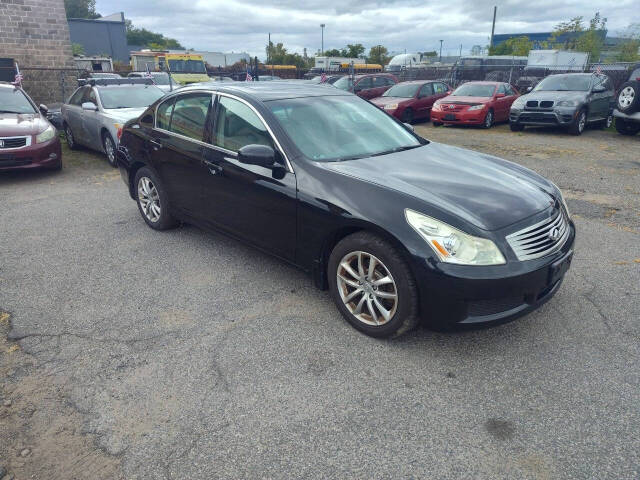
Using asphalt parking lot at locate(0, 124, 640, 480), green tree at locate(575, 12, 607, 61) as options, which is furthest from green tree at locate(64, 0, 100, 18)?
asphalt parking lot at locate(0, 124, 640, 480)

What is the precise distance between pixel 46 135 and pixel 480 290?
26.2 feet

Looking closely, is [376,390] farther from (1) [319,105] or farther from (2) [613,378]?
(1) [319,105]

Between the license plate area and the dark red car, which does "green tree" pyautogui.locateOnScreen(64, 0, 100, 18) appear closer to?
the dark red car

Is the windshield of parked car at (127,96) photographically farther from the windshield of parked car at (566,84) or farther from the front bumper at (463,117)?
the windshield of parked car at (566,84)

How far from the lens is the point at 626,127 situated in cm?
1223

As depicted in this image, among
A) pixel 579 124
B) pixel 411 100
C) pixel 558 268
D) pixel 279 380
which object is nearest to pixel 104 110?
pixel 279 380

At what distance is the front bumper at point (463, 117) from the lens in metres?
13.9

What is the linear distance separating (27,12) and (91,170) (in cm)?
968

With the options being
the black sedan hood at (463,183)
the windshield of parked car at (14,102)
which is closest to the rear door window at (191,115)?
the black sedan hood at (463,183)

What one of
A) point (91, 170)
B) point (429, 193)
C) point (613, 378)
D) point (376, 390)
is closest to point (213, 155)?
point (429, 193)

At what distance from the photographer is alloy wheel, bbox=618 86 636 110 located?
11186mm

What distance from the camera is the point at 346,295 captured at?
134 inches

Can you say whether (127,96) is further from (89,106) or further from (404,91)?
(404,91)

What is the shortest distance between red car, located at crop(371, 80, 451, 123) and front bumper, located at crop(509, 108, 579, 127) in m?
3.05
